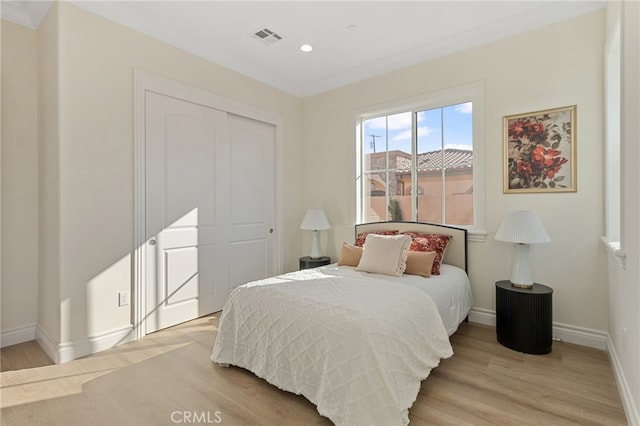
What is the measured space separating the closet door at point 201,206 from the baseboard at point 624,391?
10.8 feet

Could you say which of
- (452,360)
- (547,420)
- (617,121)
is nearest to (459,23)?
(617,121)

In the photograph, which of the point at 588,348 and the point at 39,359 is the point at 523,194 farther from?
the point at 39,359

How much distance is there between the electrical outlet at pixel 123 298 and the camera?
2736 millimetres

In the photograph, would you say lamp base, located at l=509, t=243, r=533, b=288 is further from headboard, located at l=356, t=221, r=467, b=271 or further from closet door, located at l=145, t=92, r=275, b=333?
closet door, located at l=145, t=92, r=275, b=333

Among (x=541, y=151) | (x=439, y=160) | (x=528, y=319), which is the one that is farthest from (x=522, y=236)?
(x=439, y=160)

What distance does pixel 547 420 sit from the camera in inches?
67.4

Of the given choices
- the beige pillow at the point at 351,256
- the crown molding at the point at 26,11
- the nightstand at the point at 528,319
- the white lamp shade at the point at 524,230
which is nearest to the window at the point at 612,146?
the white lamp shade at the point at 524,230

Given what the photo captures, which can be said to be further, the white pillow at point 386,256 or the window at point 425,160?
the window at point 425,160

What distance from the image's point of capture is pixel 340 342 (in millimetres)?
1692

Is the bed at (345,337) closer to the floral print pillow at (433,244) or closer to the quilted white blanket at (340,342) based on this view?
the quilted white blanket at (340,342)

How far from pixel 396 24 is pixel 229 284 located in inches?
124

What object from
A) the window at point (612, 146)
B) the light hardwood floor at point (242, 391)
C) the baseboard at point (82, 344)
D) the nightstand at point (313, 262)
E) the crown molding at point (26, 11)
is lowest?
the light hardwood floor at point (242, 391)

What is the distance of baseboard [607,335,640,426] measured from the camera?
5.24ft

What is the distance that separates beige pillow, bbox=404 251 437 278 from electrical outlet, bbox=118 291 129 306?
2417mm
